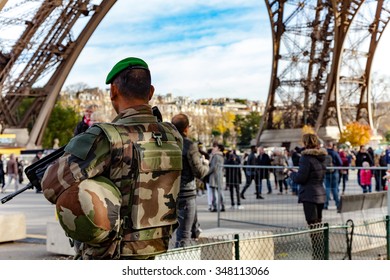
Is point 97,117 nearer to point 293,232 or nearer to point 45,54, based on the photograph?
point 293,232

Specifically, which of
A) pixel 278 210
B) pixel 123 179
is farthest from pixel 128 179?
pixel 278 210

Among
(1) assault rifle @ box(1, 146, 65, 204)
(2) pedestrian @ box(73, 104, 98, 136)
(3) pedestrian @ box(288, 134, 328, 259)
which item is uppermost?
(2) pedestrian @ box(73, 104, 98, 136)

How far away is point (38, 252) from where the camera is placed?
6887 mm

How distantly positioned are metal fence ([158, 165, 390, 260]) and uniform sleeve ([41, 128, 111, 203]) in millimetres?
1511

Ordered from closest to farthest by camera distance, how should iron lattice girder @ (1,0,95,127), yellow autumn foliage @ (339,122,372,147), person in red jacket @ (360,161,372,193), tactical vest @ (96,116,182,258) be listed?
tactical vest @ (96,116,182,258) < person in red jacket @ (360,161,372,193) < iron lattice girder @ (1,0,95,127) < yellow autumn foliage @ (339,122,372,147)

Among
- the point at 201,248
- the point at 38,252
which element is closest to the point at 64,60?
the point at 38,252

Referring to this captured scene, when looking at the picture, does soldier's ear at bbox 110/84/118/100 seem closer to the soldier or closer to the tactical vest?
the soldier

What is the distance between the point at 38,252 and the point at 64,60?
60.2 ft

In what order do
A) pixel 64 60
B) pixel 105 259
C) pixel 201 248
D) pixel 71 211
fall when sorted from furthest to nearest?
pixel 64 60 < pixel 201 248 < pixel 105 259 < pixel 71 211

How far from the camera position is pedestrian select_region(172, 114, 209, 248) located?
214 inches

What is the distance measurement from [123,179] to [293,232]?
271 centimetres

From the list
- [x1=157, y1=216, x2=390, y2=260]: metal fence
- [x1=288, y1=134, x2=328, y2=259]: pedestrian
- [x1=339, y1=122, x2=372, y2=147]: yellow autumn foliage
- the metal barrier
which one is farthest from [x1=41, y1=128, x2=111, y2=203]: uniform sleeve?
[x1=339, y1=122, x2=372, y2=147]: yellow autumn foliage

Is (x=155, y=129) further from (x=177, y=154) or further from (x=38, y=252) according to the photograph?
(x=38, y=252)

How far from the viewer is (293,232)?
491 cm
